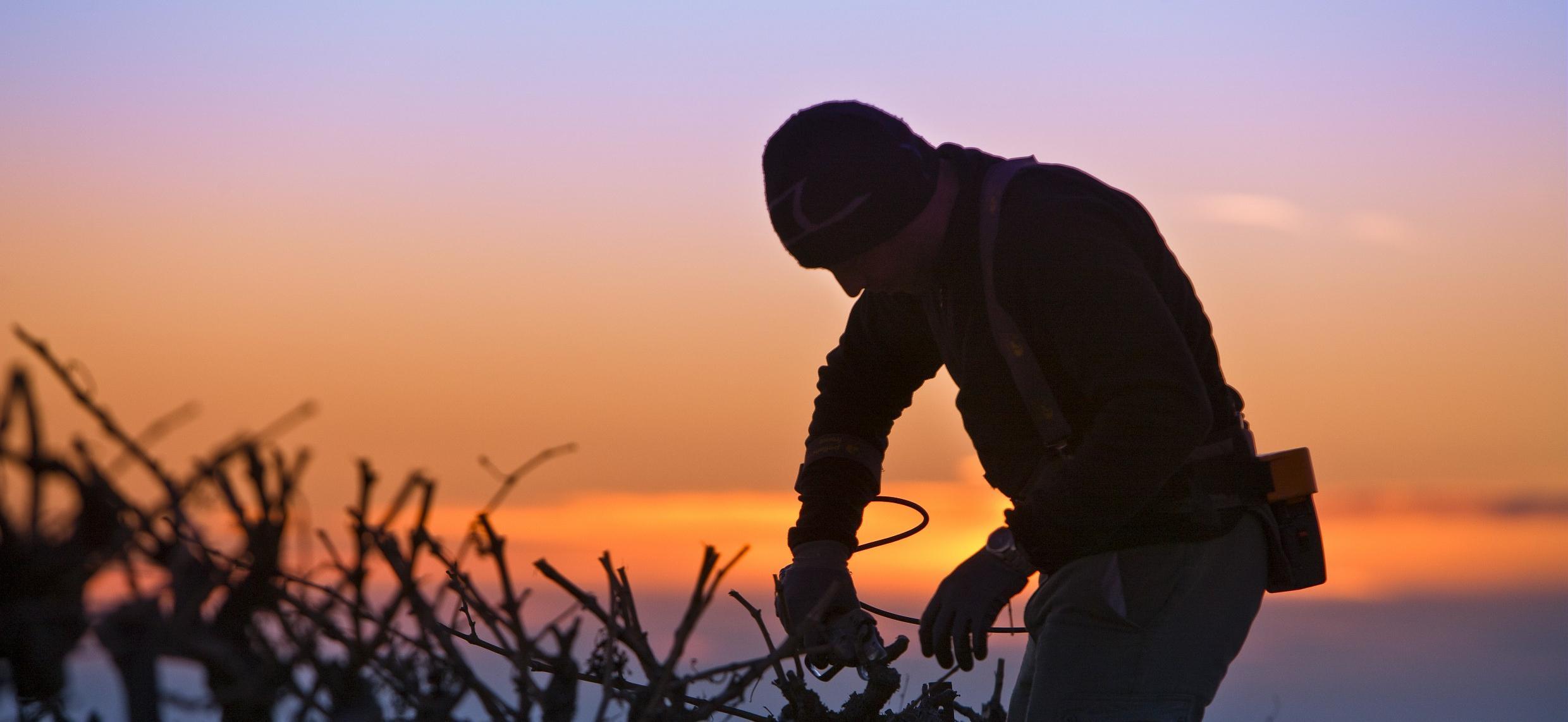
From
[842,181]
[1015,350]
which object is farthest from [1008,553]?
[842,181]

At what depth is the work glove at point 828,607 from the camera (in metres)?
3.96

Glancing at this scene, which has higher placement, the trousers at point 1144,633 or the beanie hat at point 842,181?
the beanie hat at point 842,181

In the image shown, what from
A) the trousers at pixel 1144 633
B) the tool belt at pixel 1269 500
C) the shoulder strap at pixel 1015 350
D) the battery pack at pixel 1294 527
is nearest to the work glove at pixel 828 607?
the trousers at pixel 1144 633

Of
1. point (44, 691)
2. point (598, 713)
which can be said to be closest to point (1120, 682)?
point (598, 713)

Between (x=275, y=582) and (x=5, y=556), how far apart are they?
17.7 inches

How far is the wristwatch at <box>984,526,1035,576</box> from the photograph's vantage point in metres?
3.46

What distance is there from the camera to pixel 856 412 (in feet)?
14.9

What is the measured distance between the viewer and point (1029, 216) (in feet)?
10.6

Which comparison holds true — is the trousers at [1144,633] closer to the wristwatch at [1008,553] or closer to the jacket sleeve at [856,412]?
the wristwatch at [1008,553]

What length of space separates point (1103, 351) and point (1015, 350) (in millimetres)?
272

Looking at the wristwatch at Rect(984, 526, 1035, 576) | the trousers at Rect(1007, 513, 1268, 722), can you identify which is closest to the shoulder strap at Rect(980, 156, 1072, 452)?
the wristwatch at Rect(984, 526, 1035, 576)

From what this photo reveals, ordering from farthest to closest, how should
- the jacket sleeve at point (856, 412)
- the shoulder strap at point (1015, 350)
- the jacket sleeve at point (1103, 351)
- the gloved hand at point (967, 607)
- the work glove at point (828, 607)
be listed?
the jacket sleeve at point (856, 412)
the work glove at point (828, 607)
the gloved hand at point (967, 607)
the shoulder strap at point (1015, 350)
the jacket sleeve at point (1103, 351)

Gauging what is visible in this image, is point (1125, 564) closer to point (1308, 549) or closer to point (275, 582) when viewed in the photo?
point (1308, 549)

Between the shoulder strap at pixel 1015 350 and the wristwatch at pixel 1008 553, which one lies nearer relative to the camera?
the shoulder strap at pixel 1015 350
